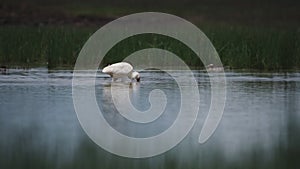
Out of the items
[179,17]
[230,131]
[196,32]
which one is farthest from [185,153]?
[179,17]

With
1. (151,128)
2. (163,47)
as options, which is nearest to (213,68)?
(163,47)

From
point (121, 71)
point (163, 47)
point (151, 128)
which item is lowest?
point (151, 128)

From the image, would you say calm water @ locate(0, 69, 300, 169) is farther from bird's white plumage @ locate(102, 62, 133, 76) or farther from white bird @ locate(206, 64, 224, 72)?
white bird @ locate(206, 64, 224, 72)

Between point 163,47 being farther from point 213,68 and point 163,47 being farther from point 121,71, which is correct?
point 121,71

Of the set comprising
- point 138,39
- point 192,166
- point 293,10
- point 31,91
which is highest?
point 293,10

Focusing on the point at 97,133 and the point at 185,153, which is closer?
the point at 185,153

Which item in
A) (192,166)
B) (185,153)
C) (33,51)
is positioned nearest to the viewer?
(192,166)

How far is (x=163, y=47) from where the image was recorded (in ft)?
49.9

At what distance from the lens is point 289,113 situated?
8.69 m

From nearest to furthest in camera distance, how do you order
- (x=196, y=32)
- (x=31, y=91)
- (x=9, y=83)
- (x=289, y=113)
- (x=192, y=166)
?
(x=192, y=166) < (x=289, y=113) < (x=31, y=91) < (x=9, y=83) < (x=196, y=32)

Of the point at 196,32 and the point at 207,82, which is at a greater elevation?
the point at 196,32

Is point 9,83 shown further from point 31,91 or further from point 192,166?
point 192,166

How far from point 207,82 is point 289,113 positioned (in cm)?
310

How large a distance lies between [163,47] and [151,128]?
24.6ft
